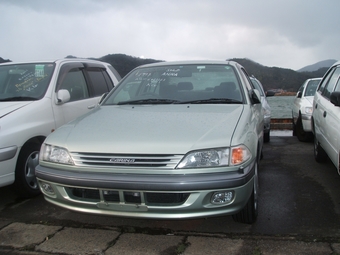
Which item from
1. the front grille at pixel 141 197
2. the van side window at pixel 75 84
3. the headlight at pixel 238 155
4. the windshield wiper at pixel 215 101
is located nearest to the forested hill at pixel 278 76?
the van side window at pixel 75 84

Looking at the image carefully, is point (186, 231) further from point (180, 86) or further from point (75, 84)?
point (75, 84)

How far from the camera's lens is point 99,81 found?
5.68 meters

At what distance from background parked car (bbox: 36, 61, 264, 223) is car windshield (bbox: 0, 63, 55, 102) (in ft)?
4.74

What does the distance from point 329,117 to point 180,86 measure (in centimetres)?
182

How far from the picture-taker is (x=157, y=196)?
2510mm

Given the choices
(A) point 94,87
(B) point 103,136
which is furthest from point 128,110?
(A) point 94,87

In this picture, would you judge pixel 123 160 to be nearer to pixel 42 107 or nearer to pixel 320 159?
pixel 42 107

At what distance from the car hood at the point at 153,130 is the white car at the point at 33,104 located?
816 mm

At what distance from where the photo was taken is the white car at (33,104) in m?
3.60

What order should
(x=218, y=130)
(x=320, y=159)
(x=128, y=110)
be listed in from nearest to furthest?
(x=218, y=130) < (x=128, y=110) < (x=320, y=159)

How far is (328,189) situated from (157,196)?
2582 millimetres

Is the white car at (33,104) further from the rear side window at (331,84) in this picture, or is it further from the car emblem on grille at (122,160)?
the rear side window at (331,84)

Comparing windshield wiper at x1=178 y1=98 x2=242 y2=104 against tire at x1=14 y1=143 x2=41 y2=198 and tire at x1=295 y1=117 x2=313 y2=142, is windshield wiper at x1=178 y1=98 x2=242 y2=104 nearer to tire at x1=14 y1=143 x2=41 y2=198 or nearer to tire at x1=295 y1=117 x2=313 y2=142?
tire at x1=14 y1=143 x2=41 y2=198

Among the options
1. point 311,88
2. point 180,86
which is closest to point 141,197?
point 180,86
